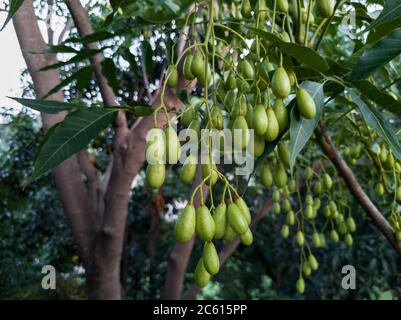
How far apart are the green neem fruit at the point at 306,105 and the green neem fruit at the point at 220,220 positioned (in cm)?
11

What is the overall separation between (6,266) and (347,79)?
8.30 ft

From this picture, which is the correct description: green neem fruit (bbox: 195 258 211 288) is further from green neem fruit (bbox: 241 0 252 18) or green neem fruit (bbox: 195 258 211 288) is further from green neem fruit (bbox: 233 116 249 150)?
green neem fruit (bbox: 241 0 252 18)

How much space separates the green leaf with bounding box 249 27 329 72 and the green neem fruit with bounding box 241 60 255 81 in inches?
3.5

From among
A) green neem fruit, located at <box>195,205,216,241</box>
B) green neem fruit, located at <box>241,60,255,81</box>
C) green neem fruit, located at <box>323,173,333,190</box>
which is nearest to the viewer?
green neem fruit, located at <box>195,205,216,241</box>

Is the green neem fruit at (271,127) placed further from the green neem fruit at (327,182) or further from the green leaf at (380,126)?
the green neem fruit at (327,182)

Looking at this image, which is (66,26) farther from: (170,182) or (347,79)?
(170,182)

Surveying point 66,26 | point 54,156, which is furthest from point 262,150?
point 66,26

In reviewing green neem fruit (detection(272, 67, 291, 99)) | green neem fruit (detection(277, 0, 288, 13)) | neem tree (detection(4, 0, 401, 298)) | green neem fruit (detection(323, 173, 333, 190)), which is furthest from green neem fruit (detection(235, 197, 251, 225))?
green neem fruit (detection(323, 173, 333, 190))

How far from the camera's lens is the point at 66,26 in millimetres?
1532

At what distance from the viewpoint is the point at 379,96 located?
0.44 metres

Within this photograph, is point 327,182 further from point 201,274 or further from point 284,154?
point 201,274

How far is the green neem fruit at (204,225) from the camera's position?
16.0 inches

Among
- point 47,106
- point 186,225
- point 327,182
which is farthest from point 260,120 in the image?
point 327,182

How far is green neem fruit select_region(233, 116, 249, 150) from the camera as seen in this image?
0.44 m
